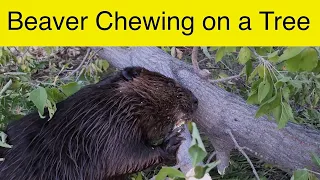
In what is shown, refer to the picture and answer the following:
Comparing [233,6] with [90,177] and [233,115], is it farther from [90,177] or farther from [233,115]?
[90,177]

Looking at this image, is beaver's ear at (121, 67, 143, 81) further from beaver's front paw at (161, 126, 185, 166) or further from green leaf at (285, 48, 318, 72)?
green leaf at (285, 48, 318, 72)

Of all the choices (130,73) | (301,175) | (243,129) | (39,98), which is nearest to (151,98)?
(130,73)

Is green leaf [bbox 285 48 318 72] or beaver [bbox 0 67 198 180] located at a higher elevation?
green leaf [bbox 285 48 318 72]

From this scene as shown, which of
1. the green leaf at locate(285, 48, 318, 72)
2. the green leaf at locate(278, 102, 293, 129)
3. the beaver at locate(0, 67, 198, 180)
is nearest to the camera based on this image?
the green leaf at locate(285, 48, 318, 72)

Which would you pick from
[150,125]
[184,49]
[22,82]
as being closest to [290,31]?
[150,125]

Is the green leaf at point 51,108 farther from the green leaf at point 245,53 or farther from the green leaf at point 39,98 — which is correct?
the green leaf at point 245,53

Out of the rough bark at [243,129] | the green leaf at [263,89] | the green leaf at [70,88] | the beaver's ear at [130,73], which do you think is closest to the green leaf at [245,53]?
the green leaf at [263,89]

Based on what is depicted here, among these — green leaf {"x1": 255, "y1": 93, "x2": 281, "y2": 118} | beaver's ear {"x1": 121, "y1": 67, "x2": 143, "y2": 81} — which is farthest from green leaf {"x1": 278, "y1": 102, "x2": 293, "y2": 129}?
beaver's ear {"x1": 121, "y1": 67, "x2": 143, "y2": 81}
